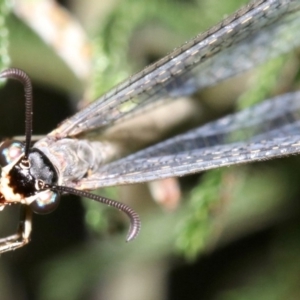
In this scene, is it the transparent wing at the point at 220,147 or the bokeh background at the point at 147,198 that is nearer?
the transparent wing at the point at 220,147

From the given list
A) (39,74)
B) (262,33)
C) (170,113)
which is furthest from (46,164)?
(39,74)

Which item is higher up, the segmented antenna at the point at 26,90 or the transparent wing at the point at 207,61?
the transparent wing at the point at 207,61

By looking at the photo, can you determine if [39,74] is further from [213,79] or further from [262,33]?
[262,33]

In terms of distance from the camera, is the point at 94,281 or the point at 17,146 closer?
the point at 17,146

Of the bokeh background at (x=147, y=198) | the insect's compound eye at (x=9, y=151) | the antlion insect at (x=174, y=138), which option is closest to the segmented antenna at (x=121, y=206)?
the antlion insect at (x=174, y=138)

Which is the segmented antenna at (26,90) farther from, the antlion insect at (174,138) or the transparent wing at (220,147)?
the transparent wing at (220,147)

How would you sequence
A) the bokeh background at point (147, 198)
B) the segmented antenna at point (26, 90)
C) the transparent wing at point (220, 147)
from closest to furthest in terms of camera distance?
the segmented antenna at point (26, 90)
the transparent wing at point (220, 147)
the bokeh background at point (147, 198)

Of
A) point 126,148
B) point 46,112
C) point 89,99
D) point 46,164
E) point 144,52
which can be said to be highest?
point 46,112

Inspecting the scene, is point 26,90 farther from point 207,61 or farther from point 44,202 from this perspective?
point 207,61
